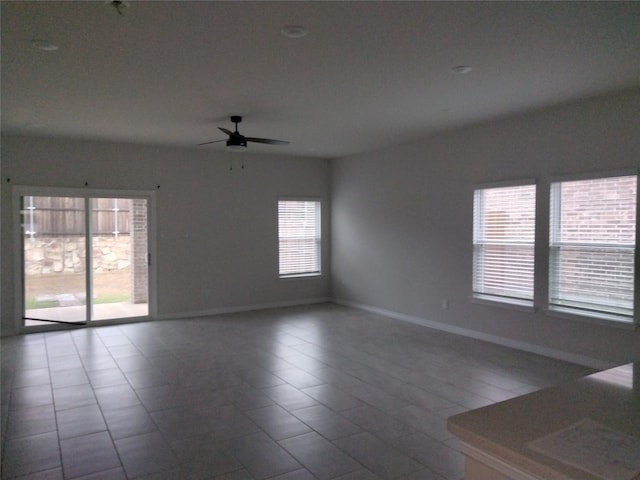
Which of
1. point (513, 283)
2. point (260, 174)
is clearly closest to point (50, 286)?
point (260, 174)

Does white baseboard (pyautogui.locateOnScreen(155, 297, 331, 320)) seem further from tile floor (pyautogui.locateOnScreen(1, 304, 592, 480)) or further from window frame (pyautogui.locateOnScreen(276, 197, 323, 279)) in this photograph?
tile floor (pyautogui.locateOnScreen(1, 304, 592, 480))

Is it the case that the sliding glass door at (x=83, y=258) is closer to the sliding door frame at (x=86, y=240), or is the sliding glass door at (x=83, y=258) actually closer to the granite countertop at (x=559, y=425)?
the sliding door frame at (x=86, y=240)

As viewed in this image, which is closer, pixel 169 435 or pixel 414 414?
pixel 169 435

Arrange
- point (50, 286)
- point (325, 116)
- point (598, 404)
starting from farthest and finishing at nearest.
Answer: point (50, 286), point (325, 116), point (598, 404)

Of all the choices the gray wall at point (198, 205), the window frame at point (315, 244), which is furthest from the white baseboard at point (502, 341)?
the gray wall at point (198, 205)

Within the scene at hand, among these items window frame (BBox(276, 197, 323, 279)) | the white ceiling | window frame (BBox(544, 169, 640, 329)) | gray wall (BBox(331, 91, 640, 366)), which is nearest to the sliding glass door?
the white ceiling

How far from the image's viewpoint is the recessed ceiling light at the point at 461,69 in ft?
12.4

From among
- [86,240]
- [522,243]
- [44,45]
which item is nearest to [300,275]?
[86,240]

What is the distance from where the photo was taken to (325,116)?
17.8ft

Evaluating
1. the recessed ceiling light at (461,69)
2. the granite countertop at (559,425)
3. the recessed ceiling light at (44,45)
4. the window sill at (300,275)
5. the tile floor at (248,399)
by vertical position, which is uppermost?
the recessed ceiling light at (461,69)

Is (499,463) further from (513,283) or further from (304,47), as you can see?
(513,283)

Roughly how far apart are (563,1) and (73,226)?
6619mm

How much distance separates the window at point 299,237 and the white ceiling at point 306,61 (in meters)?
2.91

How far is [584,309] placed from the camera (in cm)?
496
